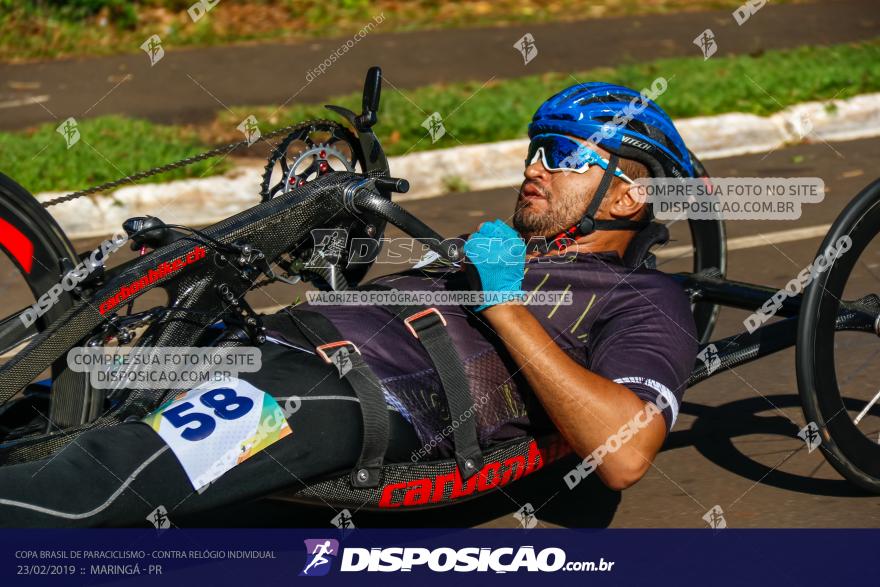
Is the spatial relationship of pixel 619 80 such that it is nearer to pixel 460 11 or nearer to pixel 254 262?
pixel 460 11

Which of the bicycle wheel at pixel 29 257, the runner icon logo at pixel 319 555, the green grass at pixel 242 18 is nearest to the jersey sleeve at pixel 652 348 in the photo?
the runner icon logo at pixel 319 555

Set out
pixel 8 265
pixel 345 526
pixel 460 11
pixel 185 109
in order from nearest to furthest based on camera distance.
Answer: pixel 345 526, pixel 8 265, pixel 185 109, pixel 460 11

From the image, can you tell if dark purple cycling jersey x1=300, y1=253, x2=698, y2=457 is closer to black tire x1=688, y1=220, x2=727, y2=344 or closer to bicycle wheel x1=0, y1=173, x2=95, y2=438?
bicycle wheel x1=0, y1=173, x2=95, y2=438

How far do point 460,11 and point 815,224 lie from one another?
614cm

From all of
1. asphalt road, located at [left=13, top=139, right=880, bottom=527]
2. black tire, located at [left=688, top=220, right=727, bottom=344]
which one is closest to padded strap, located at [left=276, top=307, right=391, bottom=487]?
asphalt road, located at [left=13, top=139, right=880, bottom=527]

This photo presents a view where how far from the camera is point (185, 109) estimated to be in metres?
8.29

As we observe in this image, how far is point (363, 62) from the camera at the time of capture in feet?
31.3

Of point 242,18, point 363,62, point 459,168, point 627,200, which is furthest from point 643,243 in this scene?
point 242,18

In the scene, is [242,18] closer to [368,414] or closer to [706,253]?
[706,253]

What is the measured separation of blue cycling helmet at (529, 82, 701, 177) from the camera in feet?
11.9

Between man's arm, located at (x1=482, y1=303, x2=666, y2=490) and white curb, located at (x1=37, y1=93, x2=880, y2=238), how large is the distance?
3.79 m

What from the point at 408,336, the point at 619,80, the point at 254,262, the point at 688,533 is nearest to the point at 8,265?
the point at 254,262

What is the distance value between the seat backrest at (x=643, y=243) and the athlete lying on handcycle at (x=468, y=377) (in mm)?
11

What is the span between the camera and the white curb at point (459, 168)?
6.59m
